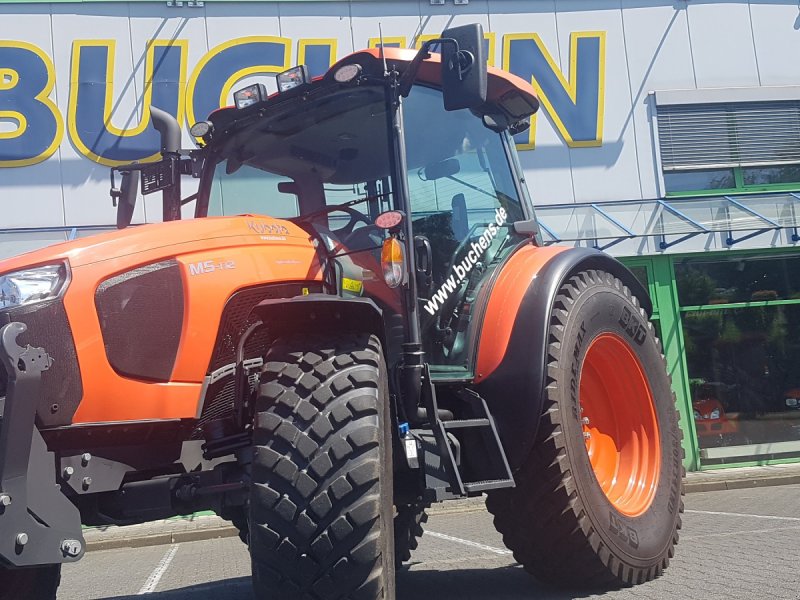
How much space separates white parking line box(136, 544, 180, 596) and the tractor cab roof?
11.1ft

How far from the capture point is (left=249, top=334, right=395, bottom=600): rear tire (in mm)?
3100

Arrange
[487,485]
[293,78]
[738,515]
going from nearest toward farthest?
[487,485] → [293,78] → [738,515]

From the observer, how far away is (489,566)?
19.6ft

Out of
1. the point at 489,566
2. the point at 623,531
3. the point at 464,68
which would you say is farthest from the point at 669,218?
the point at 464,68

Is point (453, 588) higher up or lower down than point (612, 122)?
lower down

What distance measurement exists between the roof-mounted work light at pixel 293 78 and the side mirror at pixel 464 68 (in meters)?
0.78

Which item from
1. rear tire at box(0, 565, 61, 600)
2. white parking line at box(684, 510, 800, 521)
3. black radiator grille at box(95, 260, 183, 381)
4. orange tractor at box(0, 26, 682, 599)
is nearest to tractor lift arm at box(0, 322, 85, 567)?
orange tractor at box(0, 26, 682, 599)

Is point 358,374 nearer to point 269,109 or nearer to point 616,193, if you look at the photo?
point 269,109

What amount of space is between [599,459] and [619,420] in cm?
29

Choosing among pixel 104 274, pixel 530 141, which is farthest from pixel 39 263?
pixel 530 141

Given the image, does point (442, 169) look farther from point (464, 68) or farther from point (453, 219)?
point (464, 68)

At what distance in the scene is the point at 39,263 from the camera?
338 cm

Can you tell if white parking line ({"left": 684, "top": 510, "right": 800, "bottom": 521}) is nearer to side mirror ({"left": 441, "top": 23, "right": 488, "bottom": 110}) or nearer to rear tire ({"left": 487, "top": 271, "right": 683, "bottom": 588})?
rear tire ({"left": 487, "top": 271, "right": 683, "bottom": 588})

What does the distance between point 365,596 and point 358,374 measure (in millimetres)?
763
